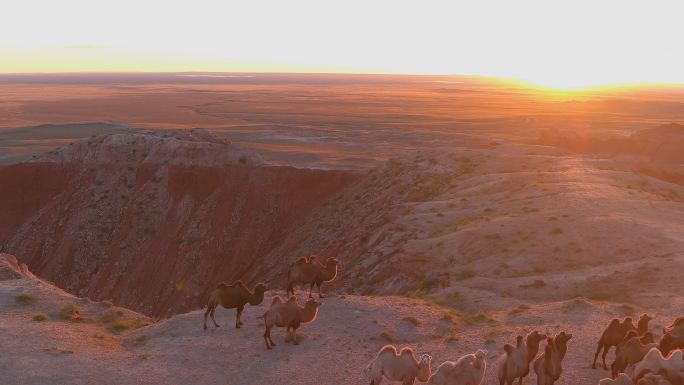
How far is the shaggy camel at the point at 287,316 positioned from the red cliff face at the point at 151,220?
24567 millimetres

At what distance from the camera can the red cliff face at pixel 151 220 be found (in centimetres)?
4316

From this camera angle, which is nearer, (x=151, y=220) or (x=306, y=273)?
(x=306, y=273)

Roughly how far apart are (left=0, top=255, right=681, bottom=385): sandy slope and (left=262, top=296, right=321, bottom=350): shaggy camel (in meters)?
0.36

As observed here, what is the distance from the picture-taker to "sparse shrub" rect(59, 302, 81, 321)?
18555mm

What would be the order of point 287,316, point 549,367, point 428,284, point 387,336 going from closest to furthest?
point 549,367
point 287,316
point 387,336
point 428,284

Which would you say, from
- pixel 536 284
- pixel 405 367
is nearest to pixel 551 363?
pixel 405 367

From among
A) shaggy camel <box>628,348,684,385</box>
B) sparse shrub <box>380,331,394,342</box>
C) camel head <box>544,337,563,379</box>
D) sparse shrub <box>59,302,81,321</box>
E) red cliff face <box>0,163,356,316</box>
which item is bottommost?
red cliff face <box>0,163,356,316</box>

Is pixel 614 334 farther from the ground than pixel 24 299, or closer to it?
farther from the ground

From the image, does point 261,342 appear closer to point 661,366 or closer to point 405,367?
point 405,367

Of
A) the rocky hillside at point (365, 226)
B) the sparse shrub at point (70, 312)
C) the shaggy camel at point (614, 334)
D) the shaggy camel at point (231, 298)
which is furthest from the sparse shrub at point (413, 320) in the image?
the sparse shrub at point (70, 312)

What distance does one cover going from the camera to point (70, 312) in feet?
61.7

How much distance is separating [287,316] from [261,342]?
1.14m

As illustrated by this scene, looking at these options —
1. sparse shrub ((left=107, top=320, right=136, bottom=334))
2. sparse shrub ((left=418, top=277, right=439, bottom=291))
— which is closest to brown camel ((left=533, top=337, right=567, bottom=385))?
sparse shrub ((left=418, top=277, right=439, bottom=291))

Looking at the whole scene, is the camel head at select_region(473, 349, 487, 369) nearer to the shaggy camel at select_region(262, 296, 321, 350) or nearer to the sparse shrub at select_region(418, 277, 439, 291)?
the shaggy camel at select_region(262, 296, 321, 350)
